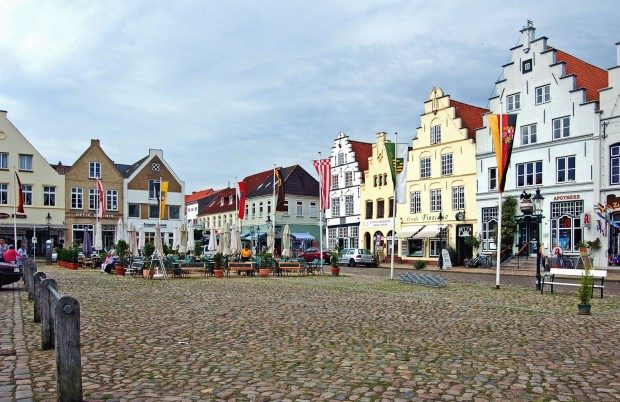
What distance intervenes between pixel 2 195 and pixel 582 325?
5853cm

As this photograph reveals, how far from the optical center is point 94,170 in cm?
6481

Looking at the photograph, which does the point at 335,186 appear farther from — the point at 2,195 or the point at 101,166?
the point at 2,195

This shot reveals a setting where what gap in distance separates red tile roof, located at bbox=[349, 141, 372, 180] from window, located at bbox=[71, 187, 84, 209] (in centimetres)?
2874

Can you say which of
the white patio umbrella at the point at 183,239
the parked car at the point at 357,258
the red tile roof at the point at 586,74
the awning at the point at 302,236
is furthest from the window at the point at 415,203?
the white patio umbrella at the point at 183,239

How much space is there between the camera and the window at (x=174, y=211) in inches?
2746

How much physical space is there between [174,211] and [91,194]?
9.71 metres

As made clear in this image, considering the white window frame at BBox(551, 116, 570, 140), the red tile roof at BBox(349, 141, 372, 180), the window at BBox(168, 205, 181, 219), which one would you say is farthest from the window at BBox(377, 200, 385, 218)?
the window at BBox(168, 205, 181, 219)

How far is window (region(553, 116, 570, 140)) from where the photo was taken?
136ft

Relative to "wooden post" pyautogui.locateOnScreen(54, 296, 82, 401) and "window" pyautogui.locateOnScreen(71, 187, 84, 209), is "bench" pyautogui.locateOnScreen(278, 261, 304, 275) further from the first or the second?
"window" pyautogui.locateOnScreen(71, 187, 84, 209)

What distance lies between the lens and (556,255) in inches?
1532

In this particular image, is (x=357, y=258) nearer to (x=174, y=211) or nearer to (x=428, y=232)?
(x=428, y=232)

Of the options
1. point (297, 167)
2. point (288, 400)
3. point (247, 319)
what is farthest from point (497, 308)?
point (297, 167)

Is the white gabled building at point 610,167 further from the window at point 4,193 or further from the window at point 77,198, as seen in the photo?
the window at point 4,193

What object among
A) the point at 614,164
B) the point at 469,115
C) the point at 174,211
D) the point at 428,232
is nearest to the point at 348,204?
the point at 428,232
